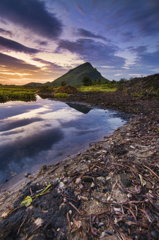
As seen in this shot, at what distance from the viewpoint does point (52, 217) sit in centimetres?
272

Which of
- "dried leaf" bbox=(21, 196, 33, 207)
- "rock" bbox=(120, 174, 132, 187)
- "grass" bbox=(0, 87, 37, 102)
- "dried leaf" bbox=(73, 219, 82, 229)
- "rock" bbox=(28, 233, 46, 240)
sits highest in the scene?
"grass" bbox=(0, 87, 37, 102)

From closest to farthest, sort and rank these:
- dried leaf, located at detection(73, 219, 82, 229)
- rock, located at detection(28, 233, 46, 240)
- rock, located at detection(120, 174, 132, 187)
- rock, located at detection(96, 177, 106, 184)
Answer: rock, located at detection(28, 233, 46, 240), dried leaf, located at detection(73, 219, 82, 229), rock, located at detection(120, 174, 132, 187), rock, located at detection(96, 177, 106, 184)

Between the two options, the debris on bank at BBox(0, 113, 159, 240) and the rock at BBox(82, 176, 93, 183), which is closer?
the debris on bank at BBox(0, 113, 159, 240)

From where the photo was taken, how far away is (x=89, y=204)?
3045 mm

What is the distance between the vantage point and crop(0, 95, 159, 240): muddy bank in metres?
2.39

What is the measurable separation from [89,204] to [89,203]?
3 cm

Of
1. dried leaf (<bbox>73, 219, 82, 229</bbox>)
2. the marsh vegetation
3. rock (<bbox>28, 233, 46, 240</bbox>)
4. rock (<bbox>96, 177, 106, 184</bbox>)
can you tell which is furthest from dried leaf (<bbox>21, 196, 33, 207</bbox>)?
the marsh vegetation

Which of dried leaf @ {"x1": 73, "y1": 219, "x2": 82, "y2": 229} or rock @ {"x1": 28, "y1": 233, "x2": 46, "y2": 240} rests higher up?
dried leaf @ {"x1": 73, "y1": 219, "x2": 82, "y2": 229}

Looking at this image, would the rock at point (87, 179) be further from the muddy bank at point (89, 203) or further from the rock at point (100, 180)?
the rock at point (100, 180)

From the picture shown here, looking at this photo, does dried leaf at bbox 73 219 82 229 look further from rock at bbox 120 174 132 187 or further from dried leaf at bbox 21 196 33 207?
rock at bbox 120 174 132 187

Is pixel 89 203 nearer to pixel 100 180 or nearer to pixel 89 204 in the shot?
pixel 89 204

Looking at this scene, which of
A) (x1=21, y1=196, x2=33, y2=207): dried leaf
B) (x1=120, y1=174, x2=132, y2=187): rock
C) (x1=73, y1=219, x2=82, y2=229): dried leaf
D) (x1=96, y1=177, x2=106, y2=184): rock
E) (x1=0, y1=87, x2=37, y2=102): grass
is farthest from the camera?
(x1=0, y1=87, x2=37, y2=102): grass

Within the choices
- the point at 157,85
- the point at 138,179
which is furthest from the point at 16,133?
the point at 157,85

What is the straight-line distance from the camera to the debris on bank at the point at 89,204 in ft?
7.84
